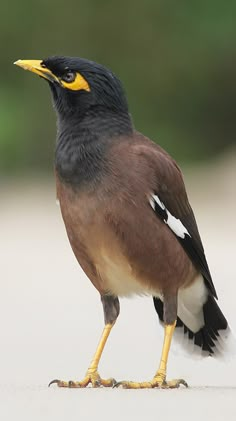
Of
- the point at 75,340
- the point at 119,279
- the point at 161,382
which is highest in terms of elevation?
the point at 119,279

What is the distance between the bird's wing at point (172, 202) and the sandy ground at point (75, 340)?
0.65 meters

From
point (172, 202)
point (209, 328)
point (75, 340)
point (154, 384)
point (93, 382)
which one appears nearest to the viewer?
point (154, 384)

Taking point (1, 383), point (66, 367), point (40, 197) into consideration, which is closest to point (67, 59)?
point (1, 383)

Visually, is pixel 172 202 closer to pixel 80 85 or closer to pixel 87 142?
pixel 87 142

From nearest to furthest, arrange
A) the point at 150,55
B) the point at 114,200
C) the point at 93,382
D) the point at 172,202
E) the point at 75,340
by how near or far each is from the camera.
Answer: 1. the point at 114,200
2. the point at 93,382
3. the point at 172,202
4. the point at 75,340
5. the point at 150,55

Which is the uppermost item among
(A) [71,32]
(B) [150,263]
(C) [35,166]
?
(B) [150,263]

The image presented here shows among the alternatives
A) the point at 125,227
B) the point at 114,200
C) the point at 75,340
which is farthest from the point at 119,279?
the point at 75,340

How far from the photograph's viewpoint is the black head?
682 cm

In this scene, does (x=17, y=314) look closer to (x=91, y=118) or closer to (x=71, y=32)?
(x=91, y=118)

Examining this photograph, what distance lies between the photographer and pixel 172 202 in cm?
695

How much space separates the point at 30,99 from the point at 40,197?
15.0 feet

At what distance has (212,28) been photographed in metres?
26.1

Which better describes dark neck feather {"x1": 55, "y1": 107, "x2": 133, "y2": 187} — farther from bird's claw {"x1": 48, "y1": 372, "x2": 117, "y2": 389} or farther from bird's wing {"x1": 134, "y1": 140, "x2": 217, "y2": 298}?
bird's claw {"x1": 48, "y1": 372, "x2": 117, "y2": 389}

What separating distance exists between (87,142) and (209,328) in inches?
55.2
